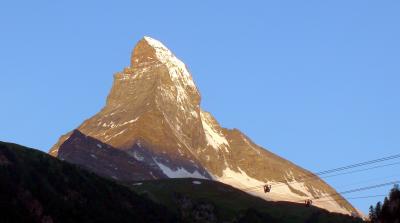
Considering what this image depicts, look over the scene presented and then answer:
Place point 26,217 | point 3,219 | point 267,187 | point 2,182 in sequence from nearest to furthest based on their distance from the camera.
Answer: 1. point 267,187
2. point 3,219
3. point 26,217
4. point 2,182

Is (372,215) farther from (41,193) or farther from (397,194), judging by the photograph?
A: (41,193)

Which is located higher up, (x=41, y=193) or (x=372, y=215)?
(x=41, y=193)

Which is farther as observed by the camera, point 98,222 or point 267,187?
point 98,222

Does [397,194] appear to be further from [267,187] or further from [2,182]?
[2,182]

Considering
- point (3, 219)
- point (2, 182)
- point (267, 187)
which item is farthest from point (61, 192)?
point (267, 187)

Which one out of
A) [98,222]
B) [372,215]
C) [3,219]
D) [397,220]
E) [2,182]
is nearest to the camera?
[397,220]

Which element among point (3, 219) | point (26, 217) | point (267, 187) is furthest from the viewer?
point (26, 217)

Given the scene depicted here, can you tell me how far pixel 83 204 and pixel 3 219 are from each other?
43805mm

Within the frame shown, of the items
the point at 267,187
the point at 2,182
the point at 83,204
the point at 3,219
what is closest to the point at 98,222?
the point at 83,204

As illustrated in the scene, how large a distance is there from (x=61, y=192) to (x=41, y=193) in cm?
977

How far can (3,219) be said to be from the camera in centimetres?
15475

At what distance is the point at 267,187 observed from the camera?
431ft

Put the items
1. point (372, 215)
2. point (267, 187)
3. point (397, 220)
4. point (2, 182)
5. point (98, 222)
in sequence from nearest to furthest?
1. point (397, 220)
2. point (372, 215)
3. point (267, 187)
4. point (2, 182)
5. point (98, 222)

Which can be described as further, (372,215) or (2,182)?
(2,182)
